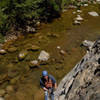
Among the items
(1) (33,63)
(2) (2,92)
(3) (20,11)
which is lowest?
(2) (2,92)

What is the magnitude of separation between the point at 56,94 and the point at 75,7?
39.2 feet

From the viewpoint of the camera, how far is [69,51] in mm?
9211

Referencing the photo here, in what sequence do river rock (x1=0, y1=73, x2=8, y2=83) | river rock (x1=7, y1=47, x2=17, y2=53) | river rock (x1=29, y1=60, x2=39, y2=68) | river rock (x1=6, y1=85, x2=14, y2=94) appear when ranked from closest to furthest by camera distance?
river rock (x1=6, y1=85, x2=14, y2=94)
river rock (x1=0, y1=73, x2=8, y2=83)
river rock (x1=29, y1=60, x2=39, y2=68)
river rock (x1=7, y1=47, x2=17, y2=53)

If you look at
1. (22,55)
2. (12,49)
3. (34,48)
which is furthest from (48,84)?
(12,49)

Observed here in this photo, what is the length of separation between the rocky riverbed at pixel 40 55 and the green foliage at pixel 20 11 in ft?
3.86

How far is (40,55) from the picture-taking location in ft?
28.6

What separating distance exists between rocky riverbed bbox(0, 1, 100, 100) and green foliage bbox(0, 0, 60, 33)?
3.86 ft

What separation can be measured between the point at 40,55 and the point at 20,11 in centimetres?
391

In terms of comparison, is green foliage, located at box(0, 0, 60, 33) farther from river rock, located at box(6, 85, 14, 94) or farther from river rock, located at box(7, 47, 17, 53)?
river rock, located at box(6, 85, 14, 94)

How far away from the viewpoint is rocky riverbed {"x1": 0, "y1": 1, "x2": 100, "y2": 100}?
712cm

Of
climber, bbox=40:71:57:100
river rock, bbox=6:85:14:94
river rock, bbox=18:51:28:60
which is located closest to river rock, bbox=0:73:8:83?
river rock, bbox=6:85:14:94

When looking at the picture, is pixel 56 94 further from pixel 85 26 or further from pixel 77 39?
pixel 85 26

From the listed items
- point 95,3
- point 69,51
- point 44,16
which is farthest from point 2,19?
point 95,3

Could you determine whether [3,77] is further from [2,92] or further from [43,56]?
[43,56]
